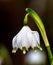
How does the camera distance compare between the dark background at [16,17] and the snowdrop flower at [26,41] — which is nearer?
the snowdrop flower at [26,41]

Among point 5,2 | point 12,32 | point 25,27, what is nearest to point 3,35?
point 12,32

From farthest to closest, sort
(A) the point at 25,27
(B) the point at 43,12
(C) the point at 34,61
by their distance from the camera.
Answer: (B) the point at 43,12 < (C) the point at 34,61 < (A) the point at 25,27

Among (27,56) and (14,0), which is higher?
(14,0)

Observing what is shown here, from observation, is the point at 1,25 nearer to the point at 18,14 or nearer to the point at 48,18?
the point at 18,14

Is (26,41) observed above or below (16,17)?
above

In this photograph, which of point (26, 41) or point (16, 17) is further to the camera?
point (16, 17)

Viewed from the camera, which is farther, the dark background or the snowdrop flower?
the dark background

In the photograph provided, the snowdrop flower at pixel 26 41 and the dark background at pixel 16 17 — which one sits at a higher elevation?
the snowdrop flower at pixel 26 41

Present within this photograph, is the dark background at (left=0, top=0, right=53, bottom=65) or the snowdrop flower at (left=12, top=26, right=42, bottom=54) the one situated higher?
the snowdrop flower at (left=12, top=26, right=42, bottom=54)
